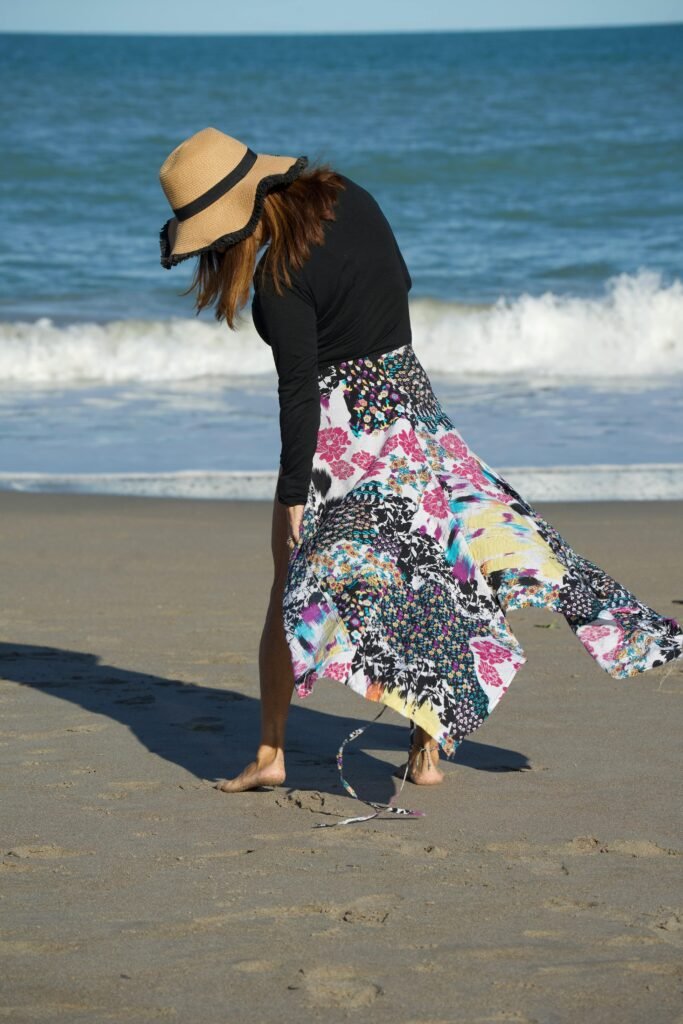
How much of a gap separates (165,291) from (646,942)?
49.2 feet

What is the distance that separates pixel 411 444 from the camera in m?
3.33

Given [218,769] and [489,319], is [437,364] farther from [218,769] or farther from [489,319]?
[218,769]

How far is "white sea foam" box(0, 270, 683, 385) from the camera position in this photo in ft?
43.6

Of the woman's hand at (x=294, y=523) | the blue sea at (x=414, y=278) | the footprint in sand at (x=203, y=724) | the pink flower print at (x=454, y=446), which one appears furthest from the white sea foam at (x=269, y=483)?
the woman's hand at (x=294, y=523)

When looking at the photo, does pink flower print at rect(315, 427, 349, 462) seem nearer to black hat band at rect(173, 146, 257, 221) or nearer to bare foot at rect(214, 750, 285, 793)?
black hat band at rect(173, 146, 257, 221)

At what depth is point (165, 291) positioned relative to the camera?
55.6 feet

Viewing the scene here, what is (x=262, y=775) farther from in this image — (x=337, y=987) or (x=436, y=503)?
(x=337, y=987)

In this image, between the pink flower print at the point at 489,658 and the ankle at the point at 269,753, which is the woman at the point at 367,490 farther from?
the ankle at the point at 269,753

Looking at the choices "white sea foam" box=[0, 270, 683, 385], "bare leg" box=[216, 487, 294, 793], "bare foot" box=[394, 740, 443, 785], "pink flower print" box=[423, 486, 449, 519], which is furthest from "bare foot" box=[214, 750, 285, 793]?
"white sea foam" box=[0, 270, 683, 385]

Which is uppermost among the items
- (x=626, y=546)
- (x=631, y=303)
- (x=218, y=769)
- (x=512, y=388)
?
(x=631, y=303)

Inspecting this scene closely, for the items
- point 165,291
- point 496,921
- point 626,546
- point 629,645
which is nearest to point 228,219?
point 629,645

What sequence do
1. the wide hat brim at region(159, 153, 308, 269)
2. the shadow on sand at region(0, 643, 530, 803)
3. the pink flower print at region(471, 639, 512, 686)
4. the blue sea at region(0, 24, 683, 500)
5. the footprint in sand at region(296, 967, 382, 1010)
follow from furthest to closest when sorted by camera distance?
the blue sea at region(0, 24, 683, 500), the shadow on sand at region(0, 643, 530, 803), the pink flower print at region(471, 639, 512, 686), the wide hat brim at region(159, 153, 308, 269), the footprint in sand at region(296, 967, 382, 1010)

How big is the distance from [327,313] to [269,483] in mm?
5055

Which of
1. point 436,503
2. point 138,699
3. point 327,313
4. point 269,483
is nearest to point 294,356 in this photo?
point 327,313
